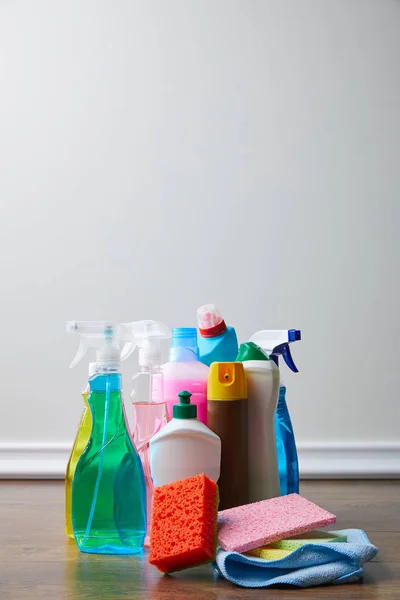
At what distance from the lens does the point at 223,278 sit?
161 centimetres

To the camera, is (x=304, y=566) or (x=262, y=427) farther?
(x=262, y=427)

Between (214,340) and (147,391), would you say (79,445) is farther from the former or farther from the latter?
(214,340)

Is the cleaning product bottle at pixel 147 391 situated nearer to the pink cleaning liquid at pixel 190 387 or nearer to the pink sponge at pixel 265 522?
the pink cleaning liquid at pixel 190 387

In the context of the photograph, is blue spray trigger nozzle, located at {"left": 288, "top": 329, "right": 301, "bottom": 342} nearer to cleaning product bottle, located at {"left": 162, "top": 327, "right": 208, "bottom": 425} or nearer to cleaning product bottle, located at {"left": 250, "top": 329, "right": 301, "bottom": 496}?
cleaning product bottle, located at {"left": 250, "top": 329, "right": 301, "bottom": 496}

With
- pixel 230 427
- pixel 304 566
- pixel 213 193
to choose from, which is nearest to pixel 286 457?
pixel 230 427

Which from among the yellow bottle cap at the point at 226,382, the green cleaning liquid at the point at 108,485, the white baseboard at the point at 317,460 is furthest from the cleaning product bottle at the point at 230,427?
the white baseboard at the point at 317,460

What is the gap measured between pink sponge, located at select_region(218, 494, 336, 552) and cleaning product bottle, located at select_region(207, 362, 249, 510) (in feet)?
0.13

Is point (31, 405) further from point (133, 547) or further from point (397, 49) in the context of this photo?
point (397, 49)

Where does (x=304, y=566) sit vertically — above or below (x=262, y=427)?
below

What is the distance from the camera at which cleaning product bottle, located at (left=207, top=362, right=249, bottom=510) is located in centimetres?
95

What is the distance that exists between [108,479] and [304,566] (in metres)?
0.25

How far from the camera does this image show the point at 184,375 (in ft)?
3.30

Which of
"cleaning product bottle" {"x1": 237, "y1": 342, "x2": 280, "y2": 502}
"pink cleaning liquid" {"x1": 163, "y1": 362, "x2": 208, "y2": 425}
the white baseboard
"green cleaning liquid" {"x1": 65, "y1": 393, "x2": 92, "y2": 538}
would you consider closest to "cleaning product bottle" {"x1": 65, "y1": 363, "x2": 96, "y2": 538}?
"green cleaning liquid" {"x1": 65, "y1": 393, "x2": 92, "y2": 538}

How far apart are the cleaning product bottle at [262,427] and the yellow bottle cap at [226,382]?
2 centimetres
